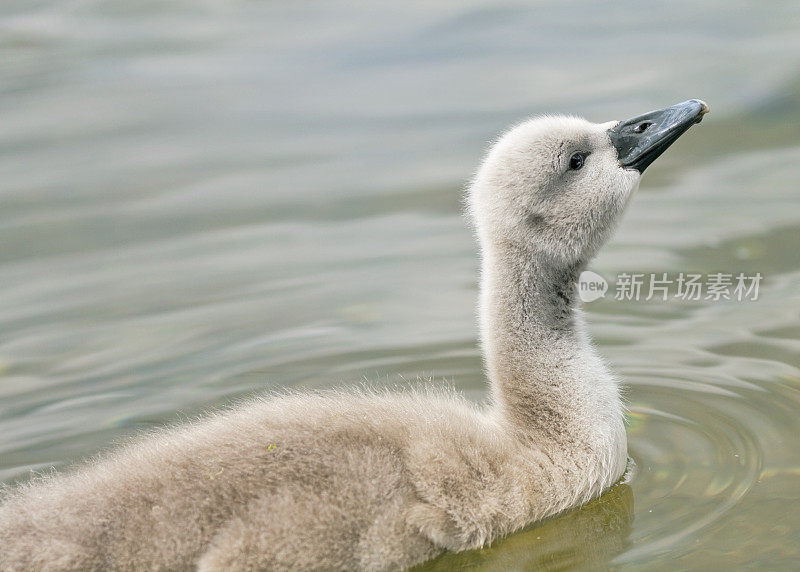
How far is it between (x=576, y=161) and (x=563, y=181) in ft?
0.36

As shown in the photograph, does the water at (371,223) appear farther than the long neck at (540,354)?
Yes

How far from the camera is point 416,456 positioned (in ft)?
13.5

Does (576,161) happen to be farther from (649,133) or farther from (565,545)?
(565,545)

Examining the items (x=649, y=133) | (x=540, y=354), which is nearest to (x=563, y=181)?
(x=649, y=133)

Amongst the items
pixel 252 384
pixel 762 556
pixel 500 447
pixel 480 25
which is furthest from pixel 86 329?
pixel 480 25

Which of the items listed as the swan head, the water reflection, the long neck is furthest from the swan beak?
the water reflection

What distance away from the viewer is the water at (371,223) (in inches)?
195

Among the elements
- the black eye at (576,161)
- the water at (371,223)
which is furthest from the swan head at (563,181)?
the water at (371,223)

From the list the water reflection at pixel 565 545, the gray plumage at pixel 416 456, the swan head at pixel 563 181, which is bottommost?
the water reflection at pixel 565 545

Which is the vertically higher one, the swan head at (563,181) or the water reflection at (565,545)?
the swan head at (563,181)

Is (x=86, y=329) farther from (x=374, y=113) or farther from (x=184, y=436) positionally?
(x=374, y=113)

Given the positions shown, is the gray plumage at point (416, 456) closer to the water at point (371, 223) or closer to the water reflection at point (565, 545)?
the water reflection at point (565, 545)

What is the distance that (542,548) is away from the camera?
4.27 meters

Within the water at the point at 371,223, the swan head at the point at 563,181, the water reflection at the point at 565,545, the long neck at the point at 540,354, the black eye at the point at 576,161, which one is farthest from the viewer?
the water at the point at 371,223
